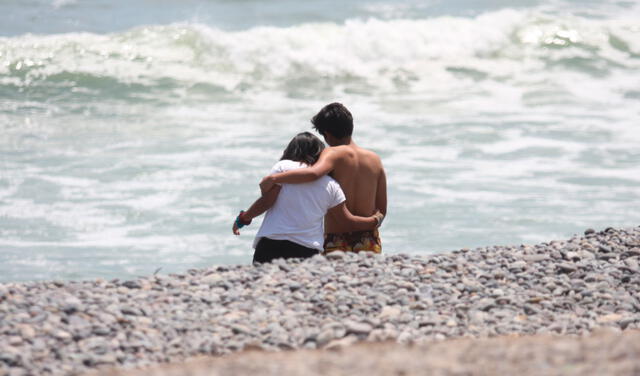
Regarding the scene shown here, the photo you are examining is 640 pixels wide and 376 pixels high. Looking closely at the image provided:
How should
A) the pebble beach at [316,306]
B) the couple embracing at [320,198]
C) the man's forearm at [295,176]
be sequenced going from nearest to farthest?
the pebble beach at [316,306] < the man's forearm at [295,176] < the couple embracing at [320,198]

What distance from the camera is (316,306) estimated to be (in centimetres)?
561

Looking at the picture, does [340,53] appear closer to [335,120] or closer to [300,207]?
[335,120]

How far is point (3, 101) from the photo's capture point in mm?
17547

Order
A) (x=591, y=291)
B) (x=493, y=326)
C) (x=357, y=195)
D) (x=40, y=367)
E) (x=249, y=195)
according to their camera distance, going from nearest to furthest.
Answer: (x=40, y=367) < (x=493, y=326) < (x=591, y=291) < (x=357, y=195) < (x=249, y=195)

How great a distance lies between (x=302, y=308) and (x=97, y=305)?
1.15m

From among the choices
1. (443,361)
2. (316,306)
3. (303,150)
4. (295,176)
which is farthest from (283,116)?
(443,361)

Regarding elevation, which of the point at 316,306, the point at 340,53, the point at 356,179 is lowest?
the point at 316,306

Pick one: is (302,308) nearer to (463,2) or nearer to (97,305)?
(97,305)

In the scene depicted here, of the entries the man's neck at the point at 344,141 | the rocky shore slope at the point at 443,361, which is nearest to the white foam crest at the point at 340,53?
the man's neck at the point at 344,141

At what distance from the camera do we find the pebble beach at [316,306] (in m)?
5.02

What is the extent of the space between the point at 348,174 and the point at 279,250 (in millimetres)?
711

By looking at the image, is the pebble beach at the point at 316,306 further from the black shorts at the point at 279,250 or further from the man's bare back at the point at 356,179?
the man's bare back at the point at 356,179

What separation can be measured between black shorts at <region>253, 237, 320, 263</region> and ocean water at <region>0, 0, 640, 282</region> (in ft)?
9.02

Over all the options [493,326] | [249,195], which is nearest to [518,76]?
[249,195]
